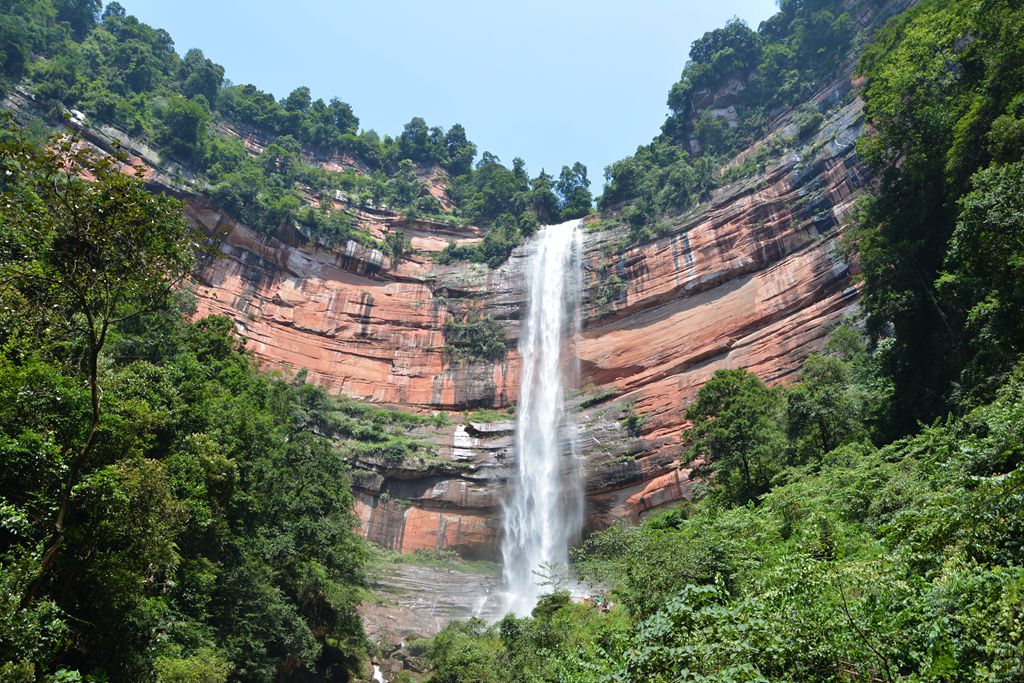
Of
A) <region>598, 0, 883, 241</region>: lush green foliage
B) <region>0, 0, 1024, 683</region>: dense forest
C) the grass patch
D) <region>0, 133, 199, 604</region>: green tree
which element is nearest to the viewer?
<region>0, 0, 1024, 683</region>: dense forest

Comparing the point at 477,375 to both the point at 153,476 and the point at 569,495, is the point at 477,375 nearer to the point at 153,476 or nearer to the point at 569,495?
the point at 569,495

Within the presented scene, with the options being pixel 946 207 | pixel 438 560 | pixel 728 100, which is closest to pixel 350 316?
pixel 438 560

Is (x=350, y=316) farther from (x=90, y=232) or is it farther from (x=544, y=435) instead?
(x=90, y=232)

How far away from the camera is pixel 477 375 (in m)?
40.8

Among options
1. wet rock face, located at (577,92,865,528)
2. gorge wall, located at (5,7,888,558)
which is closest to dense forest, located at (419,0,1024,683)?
wet rock face, located at (577,92,865,528)

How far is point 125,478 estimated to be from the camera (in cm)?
902

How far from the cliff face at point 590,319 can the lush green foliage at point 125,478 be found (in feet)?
45.7

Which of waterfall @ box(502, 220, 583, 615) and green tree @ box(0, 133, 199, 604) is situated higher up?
waterfall @ box(502, 220, 583, 615)

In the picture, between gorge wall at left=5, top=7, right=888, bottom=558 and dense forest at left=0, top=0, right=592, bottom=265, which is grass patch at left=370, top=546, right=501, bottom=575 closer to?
gorge wall at left=5, top=7, right=888, bottom=558

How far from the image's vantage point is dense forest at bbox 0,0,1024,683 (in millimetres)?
5188

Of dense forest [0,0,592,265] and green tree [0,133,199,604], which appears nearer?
green tree [0,133,199,604]

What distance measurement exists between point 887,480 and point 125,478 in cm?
1225

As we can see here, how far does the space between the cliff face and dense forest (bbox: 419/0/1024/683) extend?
739 cm

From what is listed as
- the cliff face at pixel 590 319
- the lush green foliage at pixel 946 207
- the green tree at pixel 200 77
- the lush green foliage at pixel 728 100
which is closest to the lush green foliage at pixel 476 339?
the cliff face at pixel 590 319
